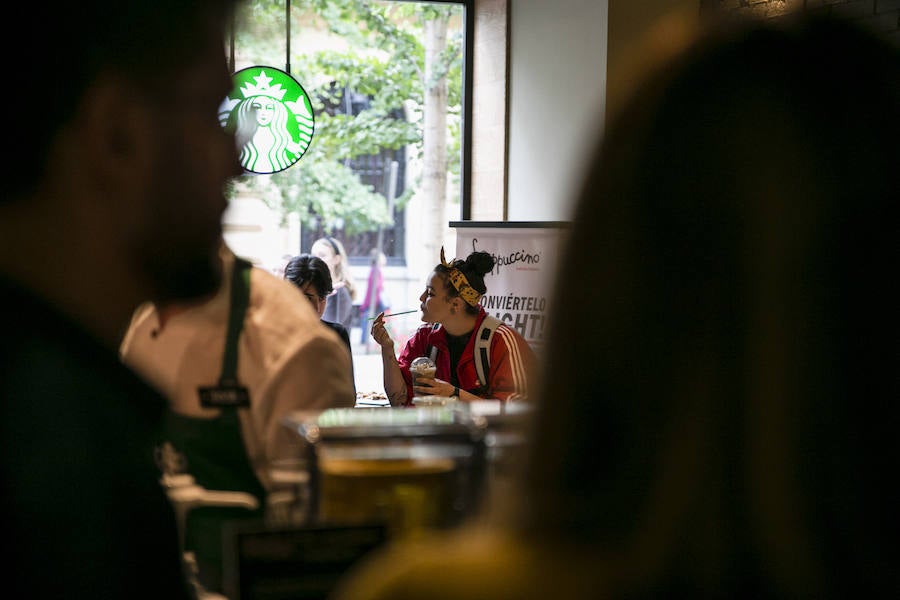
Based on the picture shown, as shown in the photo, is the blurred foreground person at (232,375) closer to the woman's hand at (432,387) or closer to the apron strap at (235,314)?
the apron strap at (235,314)

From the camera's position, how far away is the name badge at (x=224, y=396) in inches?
47.8

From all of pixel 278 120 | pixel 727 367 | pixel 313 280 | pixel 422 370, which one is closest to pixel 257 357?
pixel 727 367

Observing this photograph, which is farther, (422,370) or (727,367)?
(422,370)

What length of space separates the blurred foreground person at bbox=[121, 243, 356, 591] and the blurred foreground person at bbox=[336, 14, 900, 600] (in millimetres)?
536

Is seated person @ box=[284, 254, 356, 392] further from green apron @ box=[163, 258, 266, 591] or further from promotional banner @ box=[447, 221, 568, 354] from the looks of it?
green apron @ box=[163, 258, 266, 591]

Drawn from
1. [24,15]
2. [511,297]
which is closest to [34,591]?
[24,15]

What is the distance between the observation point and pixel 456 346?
5250 mm

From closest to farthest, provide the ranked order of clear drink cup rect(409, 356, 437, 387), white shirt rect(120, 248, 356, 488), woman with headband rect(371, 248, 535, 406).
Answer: white shirt rect(120, 248, 356, 488) < clear drink cup rect(409, 356, 437, 387) < woman with headband rect(371, 248, 535, 406)

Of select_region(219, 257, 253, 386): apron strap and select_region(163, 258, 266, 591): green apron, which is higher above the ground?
select_region(219, 257, 253, 386): apron strap

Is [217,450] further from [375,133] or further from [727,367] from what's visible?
[375,133]

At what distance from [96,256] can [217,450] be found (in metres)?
0.35

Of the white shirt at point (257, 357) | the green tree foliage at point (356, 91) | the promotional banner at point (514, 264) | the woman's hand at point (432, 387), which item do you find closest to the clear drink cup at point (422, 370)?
the woman's hand at point (432, 387)

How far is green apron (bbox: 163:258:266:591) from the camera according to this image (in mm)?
1104

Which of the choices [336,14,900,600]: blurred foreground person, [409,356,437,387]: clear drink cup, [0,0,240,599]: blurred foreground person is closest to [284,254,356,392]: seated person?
[409,356,437,387]: clear drink cup
